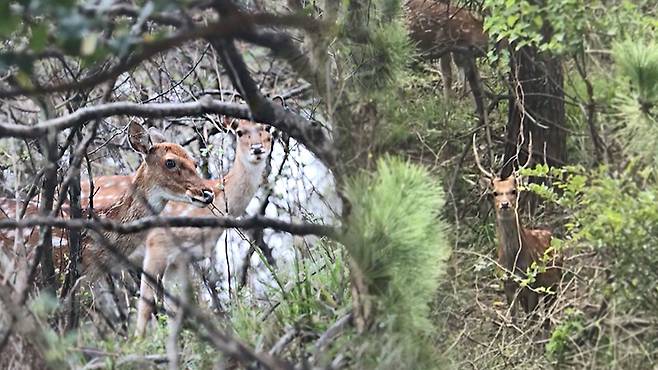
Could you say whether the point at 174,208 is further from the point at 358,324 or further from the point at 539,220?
the point at 358,324

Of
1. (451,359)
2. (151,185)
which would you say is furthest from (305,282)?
(151,185)

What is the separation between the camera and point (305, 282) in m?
4.34

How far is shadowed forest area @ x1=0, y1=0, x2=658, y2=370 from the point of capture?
3.51 m

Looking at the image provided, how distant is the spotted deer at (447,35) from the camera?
7938 mm

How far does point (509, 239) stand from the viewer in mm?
6551

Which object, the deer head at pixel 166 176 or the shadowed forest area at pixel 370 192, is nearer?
the shadowed forest area at pixel 370 192

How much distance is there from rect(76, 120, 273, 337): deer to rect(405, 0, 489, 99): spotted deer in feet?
3.74

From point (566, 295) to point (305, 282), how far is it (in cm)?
136

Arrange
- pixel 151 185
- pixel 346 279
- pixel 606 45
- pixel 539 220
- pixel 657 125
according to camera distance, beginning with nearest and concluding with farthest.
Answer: pixel 346 279
pixel 657 125
pixel 606 45
pixel 539 220
pixel 151 185

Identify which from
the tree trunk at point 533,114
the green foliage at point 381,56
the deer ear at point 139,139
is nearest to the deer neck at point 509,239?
the tree trunk at point 533,114

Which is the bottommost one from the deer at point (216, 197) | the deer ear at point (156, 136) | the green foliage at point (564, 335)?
the green foliage at point (564, 335)

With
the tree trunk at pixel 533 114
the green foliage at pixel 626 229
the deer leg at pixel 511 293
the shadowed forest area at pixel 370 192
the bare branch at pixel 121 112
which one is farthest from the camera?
the tree trunk at pixel 533 114

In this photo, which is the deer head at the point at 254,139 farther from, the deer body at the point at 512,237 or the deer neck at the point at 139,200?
the deer body at the point at 512,237

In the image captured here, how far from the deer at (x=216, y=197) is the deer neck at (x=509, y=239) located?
169cm
